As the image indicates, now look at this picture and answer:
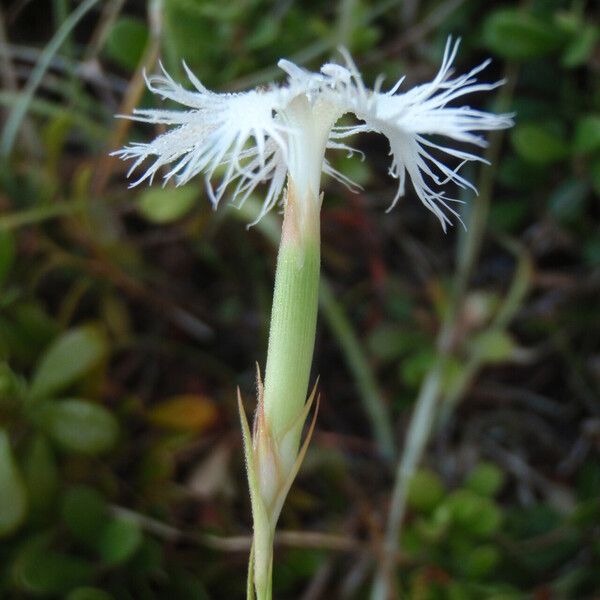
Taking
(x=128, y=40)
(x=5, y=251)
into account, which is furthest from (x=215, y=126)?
(x=128, y=40)

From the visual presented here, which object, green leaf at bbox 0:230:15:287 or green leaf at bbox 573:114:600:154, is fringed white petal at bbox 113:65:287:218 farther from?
green leaf at bbox 573:114:600:154

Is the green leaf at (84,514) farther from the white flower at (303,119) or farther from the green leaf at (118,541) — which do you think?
the white flower at (303,119)

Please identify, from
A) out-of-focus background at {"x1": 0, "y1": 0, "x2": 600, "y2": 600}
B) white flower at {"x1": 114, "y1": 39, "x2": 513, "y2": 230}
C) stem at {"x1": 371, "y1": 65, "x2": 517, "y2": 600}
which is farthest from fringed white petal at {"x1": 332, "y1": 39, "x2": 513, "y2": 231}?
stem at {"x1": 371, "y1": 65, "x2": 517, "y2": 600}

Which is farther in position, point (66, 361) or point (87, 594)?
point (66, 361)

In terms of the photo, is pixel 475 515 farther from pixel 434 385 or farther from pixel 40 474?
pixel 40 474

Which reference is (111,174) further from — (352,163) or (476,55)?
(476,55)

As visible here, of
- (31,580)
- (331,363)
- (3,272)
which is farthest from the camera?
(331,363)

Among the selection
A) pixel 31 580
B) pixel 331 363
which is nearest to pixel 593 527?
pixel 331 363
